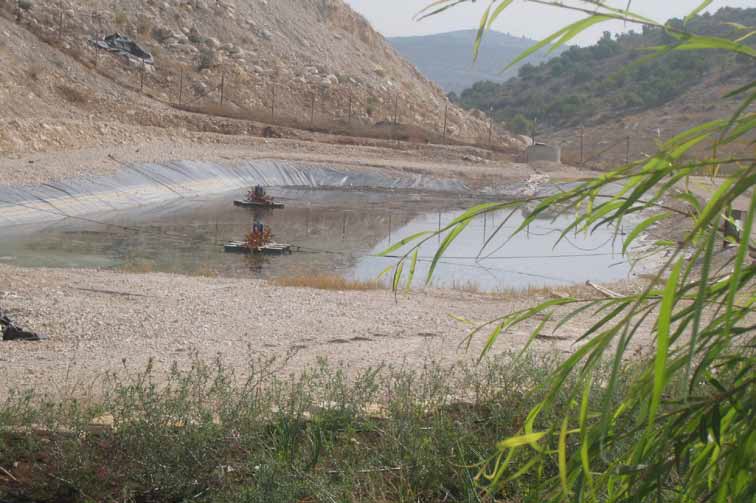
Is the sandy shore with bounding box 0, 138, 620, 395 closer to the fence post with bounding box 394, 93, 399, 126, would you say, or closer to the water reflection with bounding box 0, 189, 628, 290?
the water reflection with bounding box 0, 189, 628, 290

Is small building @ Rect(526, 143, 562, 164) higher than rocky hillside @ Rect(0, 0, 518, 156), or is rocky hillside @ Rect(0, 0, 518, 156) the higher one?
rocky hillside @ Rect(0, 0, 518, 156)

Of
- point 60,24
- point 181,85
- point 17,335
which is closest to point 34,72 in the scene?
point 60,24

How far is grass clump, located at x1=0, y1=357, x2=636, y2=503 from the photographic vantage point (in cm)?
390

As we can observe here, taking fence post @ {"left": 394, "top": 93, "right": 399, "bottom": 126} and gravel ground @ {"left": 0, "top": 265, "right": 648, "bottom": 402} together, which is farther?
fence post @ {"left": 394, "top": 93, "right": 399, "bottom": 126}

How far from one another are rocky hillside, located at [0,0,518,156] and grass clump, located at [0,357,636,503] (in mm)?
23081

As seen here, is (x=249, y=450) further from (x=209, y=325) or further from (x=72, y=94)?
(x=72, y=94)

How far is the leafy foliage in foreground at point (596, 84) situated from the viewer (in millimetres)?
66875

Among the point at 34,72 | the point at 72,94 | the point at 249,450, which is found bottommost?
the point at 249,450

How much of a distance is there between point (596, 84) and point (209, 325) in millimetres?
46694

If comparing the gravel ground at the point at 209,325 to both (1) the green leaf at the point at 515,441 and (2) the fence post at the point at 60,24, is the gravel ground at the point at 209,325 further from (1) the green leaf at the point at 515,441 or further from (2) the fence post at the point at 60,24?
(2) the fence post at the point at 60,24

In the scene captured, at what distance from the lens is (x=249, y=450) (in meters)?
4.29

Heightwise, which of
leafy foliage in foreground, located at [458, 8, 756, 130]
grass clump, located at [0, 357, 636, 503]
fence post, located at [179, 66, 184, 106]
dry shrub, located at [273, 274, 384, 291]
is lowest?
grass clump, located at [0, 357, 636, 503]

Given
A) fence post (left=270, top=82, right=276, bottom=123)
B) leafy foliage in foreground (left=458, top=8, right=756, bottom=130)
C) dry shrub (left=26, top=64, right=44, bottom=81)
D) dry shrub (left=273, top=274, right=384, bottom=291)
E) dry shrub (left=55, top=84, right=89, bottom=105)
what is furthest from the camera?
leafy foliage in foreground (left=458, top=8, right=756, bottom=130)

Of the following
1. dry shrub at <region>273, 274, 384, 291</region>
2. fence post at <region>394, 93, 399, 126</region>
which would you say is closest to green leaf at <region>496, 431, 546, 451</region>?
dry shrub at <region>273, 274, 384, 291</region>
